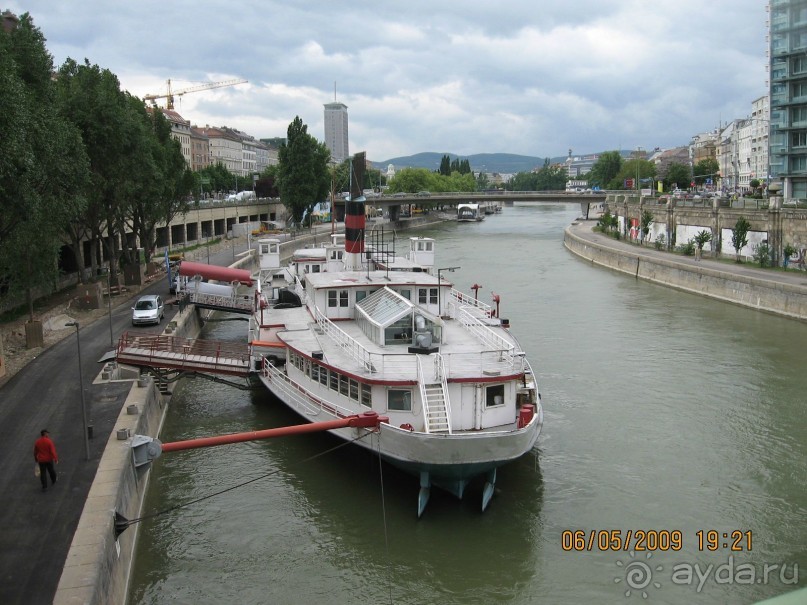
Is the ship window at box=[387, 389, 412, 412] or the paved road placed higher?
the ship window at box=[387, 389, 412, 412]

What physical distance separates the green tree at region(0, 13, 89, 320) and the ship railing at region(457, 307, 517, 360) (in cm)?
1321

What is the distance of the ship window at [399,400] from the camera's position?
747 inches

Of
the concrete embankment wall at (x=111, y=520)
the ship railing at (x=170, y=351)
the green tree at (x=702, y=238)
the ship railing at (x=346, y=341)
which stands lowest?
the concrete embankment wall at (x=111, y=520)

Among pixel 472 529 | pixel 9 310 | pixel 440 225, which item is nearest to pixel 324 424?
pixel 472 529

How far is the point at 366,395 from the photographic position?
19.5m

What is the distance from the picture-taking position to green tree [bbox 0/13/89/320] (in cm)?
2002

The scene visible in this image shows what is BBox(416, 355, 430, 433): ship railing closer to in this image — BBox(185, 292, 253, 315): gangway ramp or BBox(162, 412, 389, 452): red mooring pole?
BBox(162, 412, 389, 452): red mooring pole

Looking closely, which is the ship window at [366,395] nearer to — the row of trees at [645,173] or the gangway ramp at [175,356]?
the gangway ramp at [175,356]

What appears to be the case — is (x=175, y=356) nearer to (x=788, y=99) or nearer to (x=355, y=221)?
(x=355, y=221)

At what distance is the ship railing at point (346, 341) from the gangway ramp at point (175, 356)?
326cm

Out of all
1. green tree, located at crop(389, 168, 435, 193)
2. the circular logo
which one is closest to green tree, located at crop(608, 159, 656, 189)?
green tree, located at crop(389, 168, 435, 193)

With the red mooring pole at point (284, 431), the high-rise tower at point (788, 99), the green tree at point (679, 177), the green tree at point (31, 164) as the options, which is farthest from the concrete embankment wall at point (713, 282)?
the green tree at point (679, 177)

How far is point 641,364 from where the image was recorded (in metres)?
31.9

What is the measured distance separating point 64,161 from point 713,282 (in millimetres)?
37660
